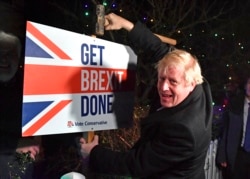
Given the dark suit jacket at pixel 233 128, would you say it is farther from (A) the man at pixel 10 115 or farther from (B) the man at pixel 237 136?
(A) the man at pixel 10 115

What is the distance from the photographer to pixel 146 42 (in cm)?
236

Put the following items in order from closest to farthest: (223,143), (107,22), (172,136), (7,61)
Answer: (172,136) < (107,22) < (7,61) < (223,143)

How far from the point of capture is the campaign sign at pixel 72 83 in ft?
5.63

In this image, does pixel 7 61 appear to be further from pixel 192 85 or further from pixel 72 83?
pixel 192 85

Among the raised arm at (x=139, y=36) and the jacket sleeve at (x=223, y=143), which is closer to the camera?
the raised arm at (x=139, y=36)

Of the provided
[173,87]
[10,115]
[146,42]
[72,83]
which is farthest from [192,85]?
[10,115]

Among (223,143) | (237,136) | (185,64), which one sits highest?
(185,64)

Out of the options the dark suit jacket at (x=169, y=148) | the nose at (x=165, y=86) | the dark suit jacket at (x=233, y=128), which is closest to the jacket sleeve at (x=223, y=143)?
the dark suit jacket at (x=233, y=128)

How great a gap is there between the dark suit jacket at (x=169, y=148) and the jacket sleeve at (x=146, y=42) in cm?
49

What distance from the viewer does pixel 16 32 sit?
10.1ft

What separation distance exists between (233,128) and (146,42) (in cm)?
227

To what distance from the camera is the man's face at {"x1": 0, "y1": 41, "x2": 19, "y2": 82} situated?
2564 millimetres

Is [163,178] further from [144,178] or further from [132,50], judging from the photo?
[132,50]

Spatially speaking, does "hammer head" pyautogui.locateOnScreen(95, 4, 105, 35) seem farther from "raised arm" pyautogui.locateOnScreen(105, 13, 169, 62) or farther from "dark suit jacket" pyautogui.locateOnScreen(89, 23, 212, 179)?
"dark suit jacket" pyautogui.locateOnScreen(89, 23, 212, 179)
